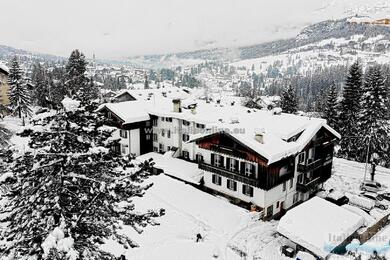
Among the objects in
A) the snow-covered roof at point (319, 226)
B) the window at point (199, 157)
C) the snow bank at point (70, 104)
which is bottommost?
the snow-covered roof at point (319, 226)

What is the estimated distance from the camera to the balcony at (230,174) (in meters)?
31.8

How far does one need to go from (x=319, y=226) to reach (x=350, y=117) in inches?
1246

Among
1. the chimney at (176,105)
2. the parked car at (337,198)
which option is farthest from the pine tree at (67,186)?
the chimney at (176,105)

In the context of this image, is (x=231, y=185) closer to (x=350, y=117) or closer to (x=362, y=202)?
(x=362, y=202)

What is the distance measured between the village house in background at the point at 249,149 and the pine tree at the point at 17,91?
84.9ft

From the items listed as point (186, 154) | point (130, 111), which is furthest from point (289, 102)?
point (130, 111)

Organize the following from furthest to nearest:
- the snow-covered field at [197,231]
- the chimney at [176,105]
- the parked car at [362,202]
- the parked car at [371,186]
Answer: the chimney at [176,105] → the parked car at [371,186] → the parked car at [362,202] → the snow-covered field at [197,231]

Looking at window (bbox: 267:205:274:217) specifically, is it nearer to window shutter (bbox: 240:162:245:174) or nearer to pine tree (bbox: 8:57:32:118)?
window shutter (bbox: 240:162:245:174)

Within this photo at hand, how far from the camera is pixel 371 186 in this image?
41469 millimetres

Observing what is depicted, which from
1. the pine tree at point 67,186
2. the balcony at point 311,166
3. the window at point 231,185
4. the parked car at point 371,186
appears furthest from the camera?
the parked car at point 371,186

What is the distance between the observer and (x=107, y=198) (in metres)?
11.3

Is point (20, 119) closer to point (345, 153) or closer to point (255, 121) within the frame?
point (255, 121)

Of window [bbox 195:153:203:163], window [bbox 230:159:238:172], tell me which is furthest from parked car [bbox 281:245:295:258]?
window [bbox 195:153:203:163]

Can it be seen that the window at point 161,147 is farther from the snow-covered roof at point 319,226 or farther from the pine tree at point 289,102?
the pine tree at point 289,102
